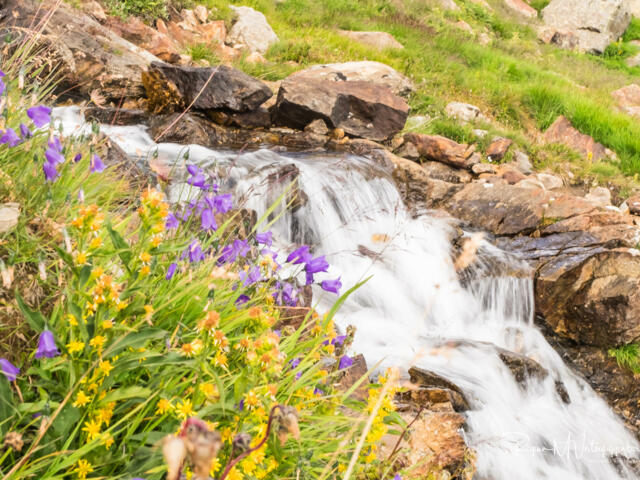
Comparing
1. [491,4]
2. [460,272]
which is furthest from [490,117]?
[491,4]

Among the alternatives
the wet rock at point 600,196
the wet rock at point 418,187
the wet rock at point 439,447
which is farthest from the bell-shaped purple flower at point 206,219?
the wet rock at point 600,196

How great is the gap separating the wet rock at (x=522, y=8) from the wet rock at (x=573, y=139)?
497 inches

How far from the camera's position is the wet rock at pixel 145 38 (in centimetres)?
810

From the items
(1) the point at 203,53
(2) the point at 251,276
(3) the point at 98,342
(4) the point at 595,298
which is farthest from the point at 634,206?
(3) the point at 98,342

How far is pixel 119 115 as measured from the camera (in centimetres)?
620

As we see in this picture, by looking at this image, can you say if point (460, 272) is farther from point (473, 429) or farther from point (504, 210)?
point (473, 429)

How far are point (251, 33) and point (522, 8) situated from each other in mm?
15451

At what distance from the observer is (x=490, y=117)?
10406 mm

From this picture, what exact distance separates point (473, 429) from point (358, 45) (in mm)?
9332

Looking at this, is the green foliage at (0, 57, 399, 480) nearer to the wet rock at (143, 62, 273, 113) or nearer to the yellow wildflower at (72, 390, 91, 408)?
the yellow wildflower at (72, 390, 91, 408)

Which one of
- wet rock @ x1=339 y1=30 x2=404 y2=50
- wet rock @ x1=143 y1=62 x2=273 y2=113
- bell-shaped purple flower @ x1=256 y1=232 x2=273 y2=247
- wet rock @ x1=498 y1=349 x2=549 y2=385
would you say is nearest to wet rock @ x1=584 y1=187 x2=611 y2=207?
wet rock @ x1=498 y1=349 x2=549 y2=385

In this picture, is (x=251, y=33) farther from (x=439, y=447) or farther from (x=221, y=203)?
(x=439, y=447)

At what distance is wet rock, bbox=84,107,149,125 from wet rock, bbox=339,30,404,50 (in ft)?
22.1

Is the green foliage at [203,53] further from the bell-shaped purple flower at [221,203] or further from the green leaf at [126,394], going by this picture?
the green leaf at [126,394]
